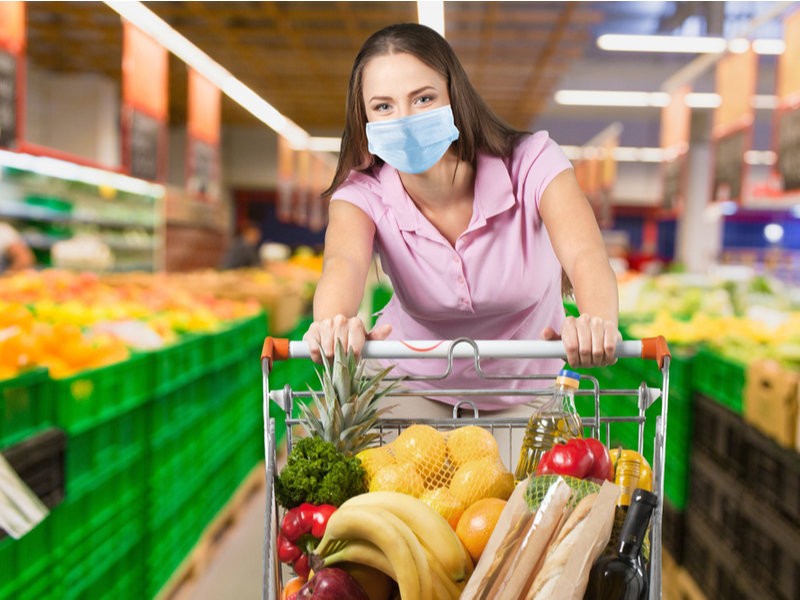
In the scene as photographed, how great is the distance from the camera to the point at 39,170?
9594 mm

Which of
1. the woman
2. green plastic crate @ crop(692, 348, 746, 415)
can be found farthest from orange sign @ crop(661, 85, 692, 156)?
the woman

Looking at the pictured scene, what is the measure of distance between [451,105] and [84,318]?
262 centimetres

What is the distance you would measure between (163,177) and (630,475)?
5.97 meters

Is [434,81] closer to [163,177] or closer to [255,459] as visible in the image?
[255,459]

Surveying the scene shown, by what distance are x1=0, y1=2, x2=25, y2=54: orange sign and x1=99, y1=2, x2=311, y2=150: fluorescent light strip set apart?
1521 millimetres

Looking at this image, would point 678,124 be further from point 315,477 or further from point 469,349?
point 315,477

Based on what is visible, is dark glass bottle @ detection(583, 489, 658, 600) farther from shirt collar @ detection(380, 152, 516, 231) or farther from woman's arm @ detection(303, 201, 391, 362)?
shirt collar @ detection(380, 152, 516, 231)

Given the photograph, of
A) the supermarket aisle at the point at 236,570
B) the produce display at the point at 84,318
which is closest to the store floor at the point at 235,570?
the supermarket aisle at the point at 236,570

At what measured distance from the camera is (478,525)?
1.05 m

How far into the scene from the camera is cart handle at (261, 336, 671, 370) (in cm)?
117

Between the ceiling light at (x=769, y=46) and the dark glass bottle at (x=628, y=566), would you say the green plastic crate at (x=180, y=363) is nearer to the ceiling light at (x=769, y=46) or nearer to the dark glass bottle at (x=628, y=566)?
the dark glass bottle at (x=628, y=566)

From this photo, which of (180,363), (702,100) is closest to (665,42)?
(702,100)

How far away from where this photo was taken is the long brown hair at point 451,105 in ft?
4.90

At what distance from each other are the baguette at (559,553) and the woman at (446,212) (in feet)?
1.89
